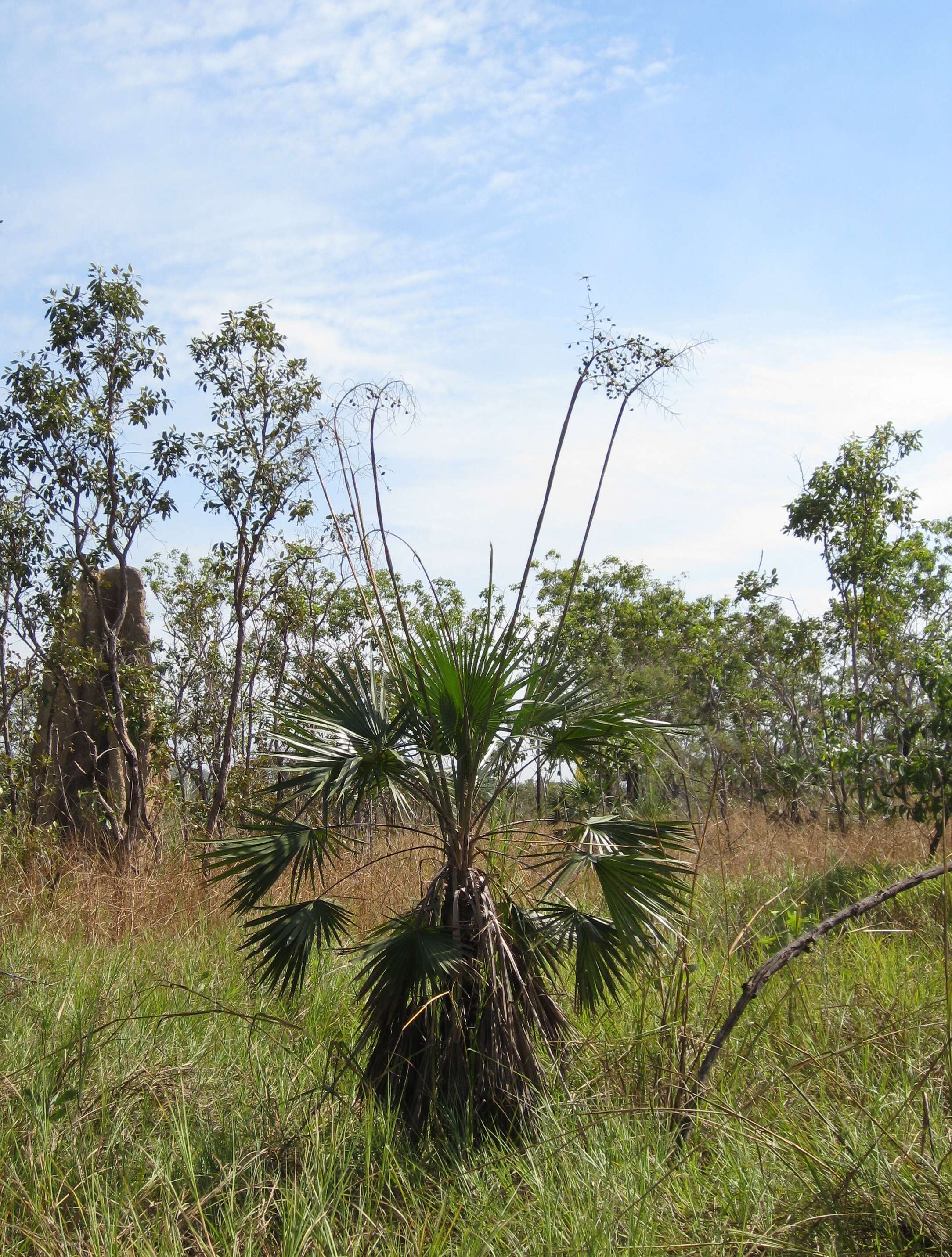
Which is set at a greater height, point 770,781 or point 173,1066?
point 770,781

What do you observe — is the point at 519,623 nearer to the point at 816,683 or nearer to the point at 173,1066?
the point at 173,1066

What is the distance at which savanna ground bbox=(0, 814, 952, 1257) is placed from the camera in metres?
2.78

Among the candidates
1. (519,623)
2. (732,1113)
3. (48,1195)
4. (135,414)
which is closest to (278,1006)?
(48,1195)

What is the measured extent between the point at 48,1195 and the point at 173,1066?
3.57 ft

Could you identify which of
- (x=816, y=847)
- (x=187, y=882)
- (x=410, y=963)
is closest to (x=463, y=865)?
(x=410, y=963)

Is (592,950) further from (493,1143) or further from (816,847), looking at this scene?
(816,847)

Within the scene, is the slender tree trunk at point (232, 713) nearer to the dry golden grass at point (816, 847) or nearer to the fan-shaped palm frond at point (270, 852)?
the dry golden grass at point (816, 847)

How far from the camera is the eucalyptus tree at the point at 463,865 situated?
139 inches

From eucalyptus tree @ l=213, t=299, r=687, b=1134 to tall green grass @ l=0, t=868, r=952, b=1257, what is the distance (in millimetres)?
212

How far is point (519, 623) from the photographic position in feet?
12.5

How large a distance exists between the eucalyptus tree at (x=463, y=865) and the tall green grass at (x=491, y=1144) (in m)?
0.21

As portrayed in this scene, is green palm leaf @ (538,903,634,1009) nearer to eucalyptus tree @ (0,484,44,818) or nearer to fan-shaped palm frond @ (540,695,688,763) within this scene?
fan-shaped palm frond @ (540,695,688,763)

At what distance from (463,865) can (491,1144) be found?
0.98m

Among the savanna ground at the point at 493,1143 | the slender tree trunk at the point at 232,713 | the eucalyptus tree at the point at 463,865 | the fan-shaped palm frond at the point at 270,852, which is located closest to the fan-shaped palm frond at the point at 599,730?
the eucalyptus tree at the point at 463,865
